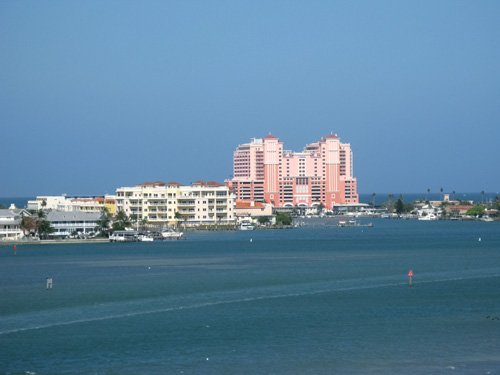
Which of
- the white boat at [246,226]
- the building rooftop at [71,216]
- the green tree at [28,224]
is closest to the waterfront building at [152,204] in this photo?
the white boat at [246,226]

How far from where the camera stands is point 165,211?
81.9 m

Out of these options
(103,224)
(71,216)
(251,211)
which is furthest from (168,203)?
(251,211)

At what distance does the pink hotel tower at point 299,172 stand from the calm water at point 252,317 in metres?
81.0

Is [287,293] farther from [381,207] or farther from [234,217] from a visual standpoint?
[381,207]

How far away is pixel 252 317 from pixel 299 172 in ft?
338

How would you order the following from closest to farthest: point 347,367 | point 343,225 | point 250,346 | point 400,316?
→ point 347,367, point 250,346, point 400,316, point 343,225

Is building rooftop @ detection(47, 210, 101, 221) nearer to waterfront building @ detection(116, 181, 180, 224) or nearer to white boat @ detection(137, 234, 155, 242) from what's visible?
white boat @ detection(137, 234, 155, 242)

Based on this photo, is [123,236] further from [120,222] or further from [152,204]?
[152,204]

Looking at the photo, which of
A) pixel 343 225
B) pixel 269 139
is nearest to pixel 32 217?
pixel 343 225

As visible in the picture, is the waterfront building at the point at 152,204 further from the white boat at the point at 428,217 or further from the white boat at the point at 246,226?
the white boat at the point at 428,217

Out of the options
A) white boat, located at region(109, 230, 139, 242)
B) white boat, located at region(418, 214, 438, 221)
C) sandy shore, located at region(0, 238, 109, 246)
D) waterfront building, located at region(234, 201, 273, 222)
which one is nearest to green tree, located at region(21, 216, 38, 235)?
sandy shore, located at region(0, 238, 109, 246)

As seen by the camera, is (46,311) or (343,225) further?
(343,225)

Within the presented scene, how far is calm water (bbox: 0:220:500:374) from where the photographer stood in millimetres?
18531

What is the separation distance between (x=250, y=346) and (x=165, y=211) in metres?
62.1
